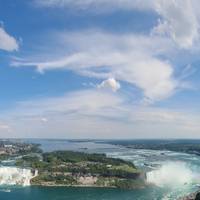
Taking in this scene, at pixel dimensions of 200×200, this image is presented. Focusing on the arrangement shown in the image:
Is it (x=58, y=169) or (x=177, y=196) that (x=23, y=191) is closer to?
(x=58, y=169)

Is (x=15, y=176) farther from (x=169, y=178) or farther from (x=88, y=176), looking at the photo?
(x=169, y=178)

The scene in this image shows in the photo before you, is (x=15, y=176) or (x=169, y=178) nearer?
(x=169, y=178)

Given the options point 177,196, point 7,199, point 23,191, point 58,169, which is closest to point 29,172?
point 58,169

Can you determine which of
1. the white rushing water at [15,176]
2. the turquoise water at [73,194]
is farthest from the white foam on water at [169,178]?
the white rushing water at [15,176]

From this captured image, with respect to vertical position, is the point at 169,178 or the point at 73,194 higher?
the point at 169,178

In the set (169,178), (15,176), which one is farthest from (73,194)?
(169,178)

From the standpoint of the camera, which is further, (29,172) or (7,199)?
(29,172)

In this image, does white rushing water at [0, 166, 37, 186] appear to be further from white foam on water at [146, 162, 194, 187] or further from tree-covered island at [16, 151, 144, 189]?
white foam on water at [146, 162, 194, 187]

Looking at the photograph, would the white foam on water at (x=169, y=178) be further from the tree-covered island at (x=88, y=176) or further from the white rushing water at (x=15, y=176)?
the white rushing water at (x=15, y=176)

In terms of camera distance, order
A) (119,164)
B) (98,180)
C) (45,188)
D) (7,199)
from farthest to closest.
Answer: (119,164) → (98,180) → (45,188) → (7,199)
